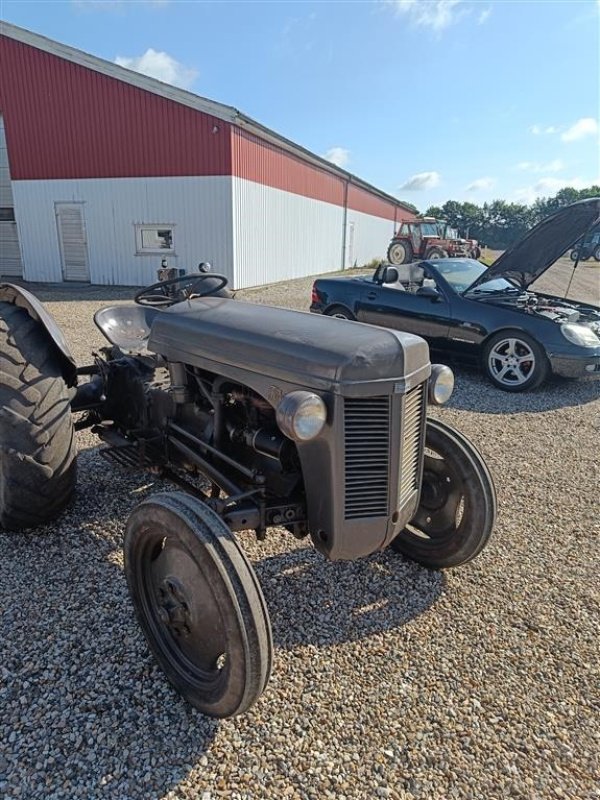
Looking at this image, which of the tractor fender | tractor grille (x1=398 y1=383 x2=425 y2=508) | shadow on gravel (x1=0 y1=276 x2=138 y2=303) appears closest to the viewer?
tractor grille (x1=398 y1=383 x2=425 y2=508)

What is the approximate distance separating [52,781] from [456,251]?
24234mm

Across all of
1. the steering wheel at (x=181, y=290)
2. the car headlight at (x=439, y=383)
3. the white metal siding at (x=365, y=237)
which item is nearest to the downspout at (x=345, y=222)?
the white metal siding at (x=365, y=237)

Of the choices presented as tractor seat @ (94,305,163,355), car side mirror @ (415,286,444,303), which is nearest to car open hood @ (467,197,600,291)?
car side mirror @ (415,286,444,303)

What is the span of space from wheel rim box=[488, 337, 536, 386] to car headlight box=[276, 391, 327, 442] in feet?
15.9

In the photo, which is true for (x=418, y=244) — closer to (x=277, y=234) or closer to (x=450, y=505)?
(x=277, y=234)

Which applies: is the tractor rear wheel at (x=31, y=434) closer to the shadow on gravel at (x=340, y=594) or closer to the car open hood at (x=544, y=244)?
the shadow on gravel at (x=340, y=594)

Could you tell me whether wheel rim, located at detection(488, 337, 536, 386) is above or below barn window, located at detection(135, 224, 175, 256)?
below

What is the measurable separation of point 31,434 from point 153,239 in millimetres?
12269

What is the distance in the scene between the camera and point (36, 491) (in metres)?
2.69

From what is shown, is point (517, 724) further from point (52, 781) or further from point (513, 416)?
point (513, 416)

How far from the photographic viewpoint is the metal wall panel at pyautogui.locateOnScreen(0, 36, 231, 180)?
1282 centimetres

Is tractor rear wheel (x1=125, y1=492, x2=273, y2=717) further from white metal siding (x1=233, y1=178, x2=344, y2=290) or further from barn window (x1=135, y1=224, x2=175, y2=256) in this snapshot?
barn window (x1=135, y1=224, x2=175, y2=256)

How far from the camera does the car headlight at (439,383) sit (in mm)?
2311

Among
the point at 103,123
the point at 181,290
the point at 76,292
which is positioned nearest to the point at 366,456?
the point at 181,290
